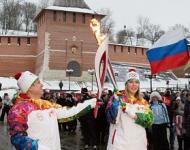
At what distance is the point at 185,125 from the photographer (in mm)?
9438

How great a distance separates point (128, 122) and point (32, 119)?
110cm

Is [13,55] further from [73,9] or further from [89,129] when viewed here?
[89,129]

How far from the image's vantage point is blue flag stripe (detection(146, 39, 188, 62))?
8922mm

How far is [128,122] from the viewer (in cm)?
485

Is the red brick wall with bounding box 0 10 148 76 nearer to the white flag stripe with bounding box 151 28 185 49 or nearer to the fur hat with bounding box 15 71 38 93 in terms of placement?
the white flag stripe with bounding box 151 28 185 49

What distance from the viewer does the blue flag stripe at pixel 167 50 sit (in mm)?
8922

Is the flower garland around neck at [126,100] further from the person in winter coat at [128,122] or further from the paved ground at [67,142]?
the paved ground at [67,142]

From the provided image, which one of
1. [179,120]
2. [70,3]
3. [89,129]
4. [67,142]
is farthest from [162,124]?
[70,3]

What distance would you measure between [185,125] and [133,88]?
474 centimetres

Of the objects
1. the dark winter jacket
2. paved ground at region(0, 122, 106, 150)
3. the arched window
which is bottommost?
paved ground at region(0, 122, 106, 150)

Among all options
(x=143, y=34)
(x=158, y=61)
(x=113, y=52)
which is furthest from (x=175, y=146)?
(x=143, y=34)

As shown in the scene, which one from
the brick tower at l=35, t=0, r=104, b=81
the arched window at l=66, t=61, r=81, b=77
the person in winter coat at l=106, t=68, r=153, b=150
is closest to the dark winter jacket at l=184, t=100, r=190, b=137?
the person in winter coat at l=106, t=68, r=153, b=150

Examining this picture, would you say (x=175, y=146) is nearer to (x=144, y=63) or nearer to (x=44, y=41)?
(x=44, y=41)

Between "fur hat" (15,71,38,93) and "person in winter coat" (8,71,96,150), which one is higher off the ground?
"fur hat" (15,71,38,93)
